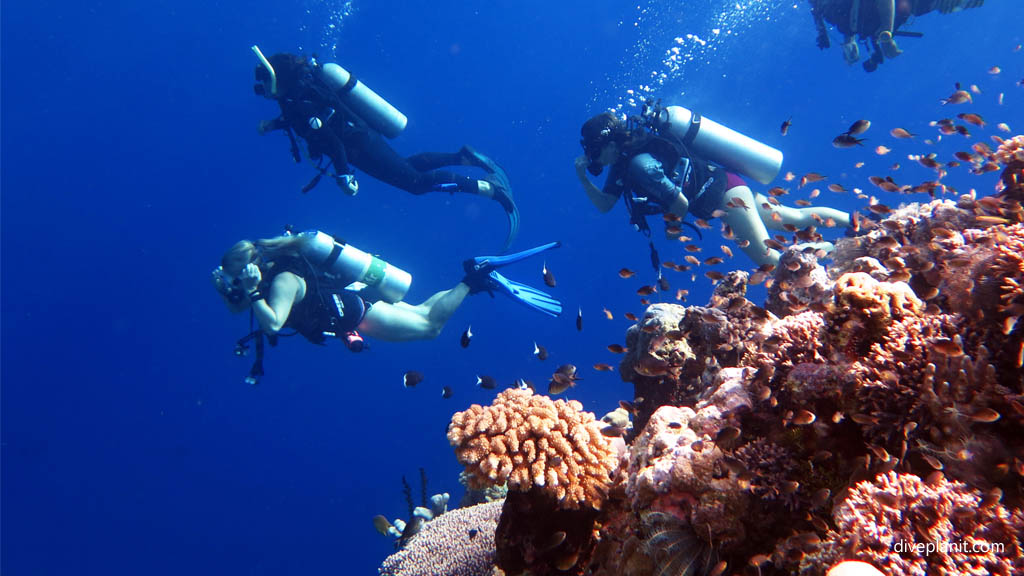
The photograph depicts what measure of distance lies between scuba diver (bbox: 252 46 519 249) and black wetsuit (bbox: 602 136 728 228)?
19.5 ft

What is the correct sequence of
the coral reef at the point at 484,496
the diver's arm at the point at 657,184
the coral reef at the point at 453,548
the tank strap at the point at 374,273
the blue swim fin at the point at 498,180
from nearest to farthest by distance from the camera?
1. the coral reef at the point at 453,548
2. the diver's arm at the point at 657,184
3. the coral reef at the point at 484,496
4. the tank strap at the point at 374,273
5. the blue swim fin at the point at 498,180

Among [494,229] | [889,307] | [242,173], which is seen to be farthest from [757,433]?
[242,173]

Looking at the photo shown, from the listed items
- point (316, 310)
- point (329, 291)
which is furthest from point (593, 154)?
point (316, 310)

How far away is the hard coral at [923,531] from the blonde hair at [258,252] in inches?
314

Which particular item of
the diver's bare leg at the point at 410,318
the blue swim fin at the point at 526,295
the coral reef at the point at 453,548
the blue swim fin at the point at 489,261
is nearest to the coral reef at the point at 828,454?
the coral reef at the point at 453,548

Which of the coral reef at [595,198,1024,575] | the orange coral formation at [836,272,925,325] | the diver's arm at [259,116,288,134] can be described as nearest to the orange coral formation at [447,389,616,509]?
the coral reef at [595,198,1024,575]

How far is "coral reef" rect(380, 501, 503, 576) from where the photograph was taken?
14.5 ft

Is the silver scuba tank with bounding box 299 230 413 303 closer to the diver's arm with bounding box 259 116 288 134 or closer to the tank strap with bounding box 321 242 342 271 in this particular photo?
the tank strap with bounding box 321 242 342 271

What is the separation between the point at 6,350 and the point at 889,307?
9716 cm

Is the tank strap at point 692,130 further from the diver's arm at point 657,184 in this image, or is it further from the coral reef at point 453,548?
the coral reef at point 453,548

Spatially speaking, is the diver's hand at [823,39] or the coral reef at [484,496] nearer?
the coral reef at [484,496]

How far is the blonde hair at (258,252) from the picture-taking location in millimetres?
7281

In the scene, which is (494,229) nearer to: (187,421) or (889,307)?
(187,421)

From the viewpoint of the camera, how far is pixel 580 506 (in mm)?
3299
